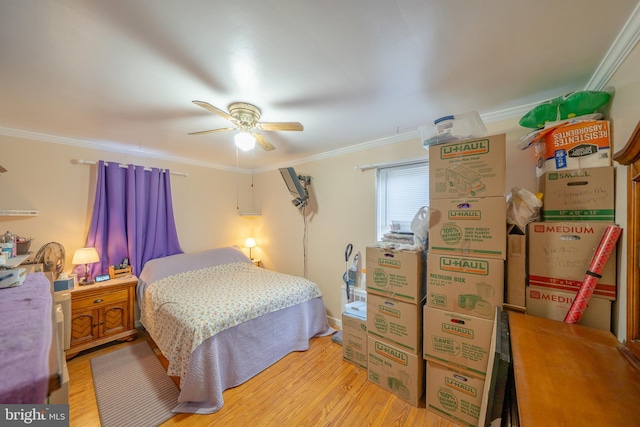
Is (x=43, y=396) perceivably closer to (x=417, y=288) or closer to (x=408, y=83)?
(x=417, y=288)

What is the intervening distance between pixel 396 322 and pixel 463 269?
0.67 meters

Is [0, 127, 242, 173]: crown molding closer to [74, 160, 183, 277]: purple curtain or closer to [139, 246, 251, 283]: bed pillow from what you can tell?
[74, 160, 183, 277]: purple curtain

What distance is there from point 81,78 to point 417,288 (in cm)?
266

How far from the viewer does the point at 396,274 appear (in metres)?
1.77

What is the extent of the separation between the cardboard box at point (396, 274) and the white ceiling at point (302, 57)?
3.94ft

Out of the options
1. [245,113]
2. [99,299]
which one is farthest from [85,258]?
[245,113]

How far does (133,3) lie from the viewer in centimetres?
93

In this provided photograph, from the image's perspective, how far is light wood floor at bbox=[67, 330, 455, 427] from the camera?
5.18 ft

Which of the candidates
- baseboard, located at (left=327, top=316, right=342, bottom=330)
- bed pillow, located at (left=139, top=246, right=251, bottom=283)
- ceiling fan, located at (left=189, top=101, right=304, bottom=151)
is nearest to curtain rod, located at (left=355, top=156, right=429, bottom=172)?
ceiling fan, located at (left=189, top=101, right=304, bottom=151)

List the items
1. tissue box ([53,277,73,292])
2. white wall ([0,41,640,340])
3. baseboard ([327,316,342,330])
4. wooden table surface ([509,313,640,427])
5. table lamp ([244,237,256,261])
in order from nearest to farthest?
wooden table surface ([509,313,640,427]) → white wall ([0,41,640,340]) → tissue box ([53,277,73,292]) → baseboard ([327,316,342,330]) → table lamp ([244,237,256,261])

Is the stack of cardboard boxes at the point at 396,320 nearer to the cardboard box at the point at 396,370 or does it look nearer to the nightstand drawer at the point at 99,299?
the cardboard box at the point at 396,370

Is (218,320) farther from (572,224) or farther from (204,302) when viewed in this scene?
(572,224)

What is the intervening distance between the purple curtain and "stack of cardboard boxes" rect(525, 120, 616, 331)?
12.8 feet

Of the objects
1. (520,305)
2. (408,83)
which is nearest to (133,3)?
(408,83)
